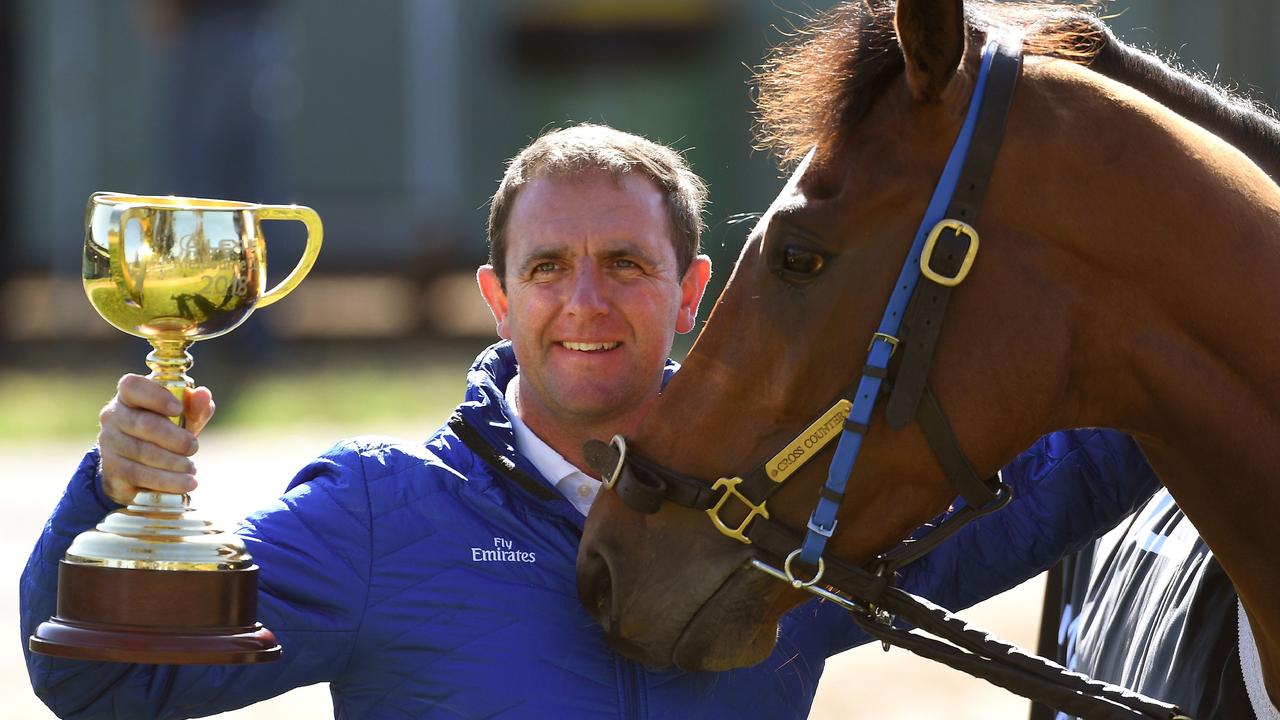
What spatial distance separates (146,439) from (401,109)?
14008mm

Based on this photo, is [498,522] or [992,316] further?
[498,522]

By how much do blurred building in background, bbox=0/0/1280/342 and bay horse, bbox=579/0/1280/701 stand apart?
1040cm

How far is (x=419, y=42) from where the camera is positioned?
1534 centimetres

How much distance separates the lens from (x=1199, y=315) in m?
2.23

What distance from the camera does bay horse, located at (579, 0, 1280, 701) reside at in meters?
2.23

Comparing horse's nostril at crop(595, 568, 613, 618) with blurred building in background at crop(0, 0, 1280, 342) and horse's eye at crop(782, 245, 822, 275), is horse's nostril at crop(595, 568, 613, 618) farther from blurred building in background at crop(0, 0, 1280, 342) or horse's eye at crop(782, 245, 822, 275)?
blurred building in background at crop(0, 0, 1280, 342)

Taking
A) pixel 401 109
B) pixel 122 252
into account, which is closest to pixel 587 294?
pixel 122 252

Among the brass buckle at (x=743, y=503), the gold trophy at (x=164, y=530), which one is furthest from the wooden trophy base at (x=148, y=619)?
the brass buckle at (x=743, y=503)

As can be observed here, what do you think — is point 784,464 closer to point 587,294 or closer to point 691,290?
point 587,294

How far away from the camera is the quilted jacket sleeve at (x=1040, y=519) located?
107 inches

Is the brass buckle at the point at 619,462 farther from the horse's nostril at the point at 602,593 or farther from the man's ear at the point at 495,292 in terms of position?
the man's ear at the point at 495,292

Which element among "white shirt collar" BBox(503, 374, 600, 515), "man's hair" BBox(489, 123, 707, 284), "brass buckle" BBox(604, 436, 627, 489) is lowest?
"white shirt collar" BBox(503, 374, 600, 515)

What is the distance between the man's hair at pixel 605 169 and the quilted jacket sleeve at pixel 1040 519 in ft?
2.21

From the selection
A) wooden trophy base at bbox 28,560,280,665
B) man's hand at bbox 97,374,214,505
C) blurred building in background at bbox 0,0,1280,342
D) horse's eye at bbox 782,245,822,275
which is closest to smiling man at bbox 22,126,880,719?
man's hand at bbox 97,374,214,505
